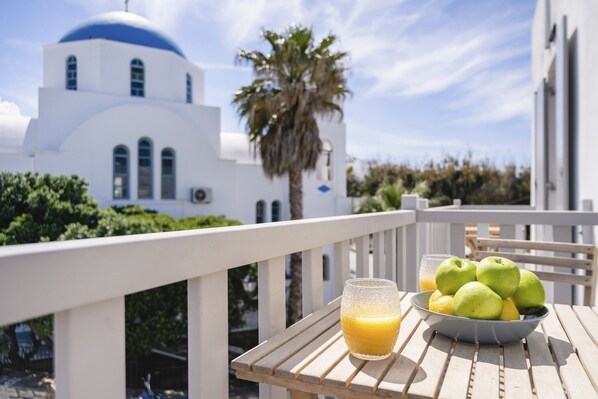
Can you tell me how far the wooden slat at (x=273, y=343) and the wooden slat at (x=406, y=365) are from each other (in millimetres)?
316

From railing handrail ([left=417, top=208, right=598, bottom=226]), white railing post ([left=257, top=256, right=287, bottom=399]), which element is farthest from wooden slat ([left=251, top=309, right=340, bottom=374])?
railing handrail ([left=417, top=208, right=598, bottom=226])

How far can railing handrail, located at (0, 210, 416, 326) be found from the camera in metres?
0.62

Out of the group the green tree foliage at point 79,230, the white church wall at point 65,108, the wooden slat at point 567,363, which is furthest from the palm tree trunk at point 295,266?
the wooden slat at point 567,363

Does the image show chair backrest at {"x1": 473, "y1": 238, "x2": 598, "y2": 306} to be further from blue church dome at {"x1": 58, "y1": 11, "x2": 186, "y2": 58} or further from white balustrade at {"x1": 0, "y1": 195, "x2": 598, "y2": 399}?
blue church dome at {"x1": 58, "y1": 11, "x2": 186, "y2": 58}

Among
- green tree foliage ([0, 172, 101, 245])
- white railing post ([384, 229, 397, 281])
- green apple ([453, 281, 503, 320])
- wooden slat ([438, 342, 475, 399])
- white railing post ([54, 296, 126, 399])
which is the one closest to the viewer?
white railing post ([54, 296, 126, 399])

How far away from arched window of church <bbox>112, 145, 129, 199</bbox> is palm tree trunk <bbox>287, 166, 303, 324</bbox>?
291 inches

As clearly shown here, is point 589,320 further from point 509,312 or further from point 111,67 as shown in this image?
point 111,67

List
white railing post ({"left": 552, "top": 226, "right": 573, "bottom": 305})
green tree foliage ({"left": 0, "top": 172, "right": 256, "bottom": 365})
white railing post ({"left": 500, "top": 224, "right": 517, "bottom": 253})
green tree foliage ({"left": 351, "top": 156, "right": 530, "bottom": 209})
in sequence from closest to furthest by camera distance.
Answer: white railing post ({"left": 552, "top": 226, "right": 573, "bottom": 305}), white railing post ({"left": 500, "top": 224, "right": 517, "bottom": 253}), green tree foliage ({"left": 0, "top": 172, "right": 256, "bottom": 365}), green tree foliage ({"left": 351, "top": 156, "right": 530, "bottom": 209})

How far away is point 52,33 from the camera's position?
1770cm

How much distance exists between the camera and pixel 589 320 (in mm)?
1424

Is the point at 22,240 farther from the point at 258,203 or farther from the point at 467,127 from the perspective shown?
the point at 467,127

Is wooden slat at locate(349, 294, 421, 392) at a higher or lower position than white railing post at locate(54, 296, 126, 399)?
lower

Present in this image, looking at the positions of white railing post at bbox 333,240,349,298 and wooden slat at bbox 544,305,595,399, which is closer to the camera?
wooden slat at bbox 544,305,595,399

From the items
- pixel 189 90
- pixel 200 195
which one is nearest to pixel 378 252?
pixel 200 195
